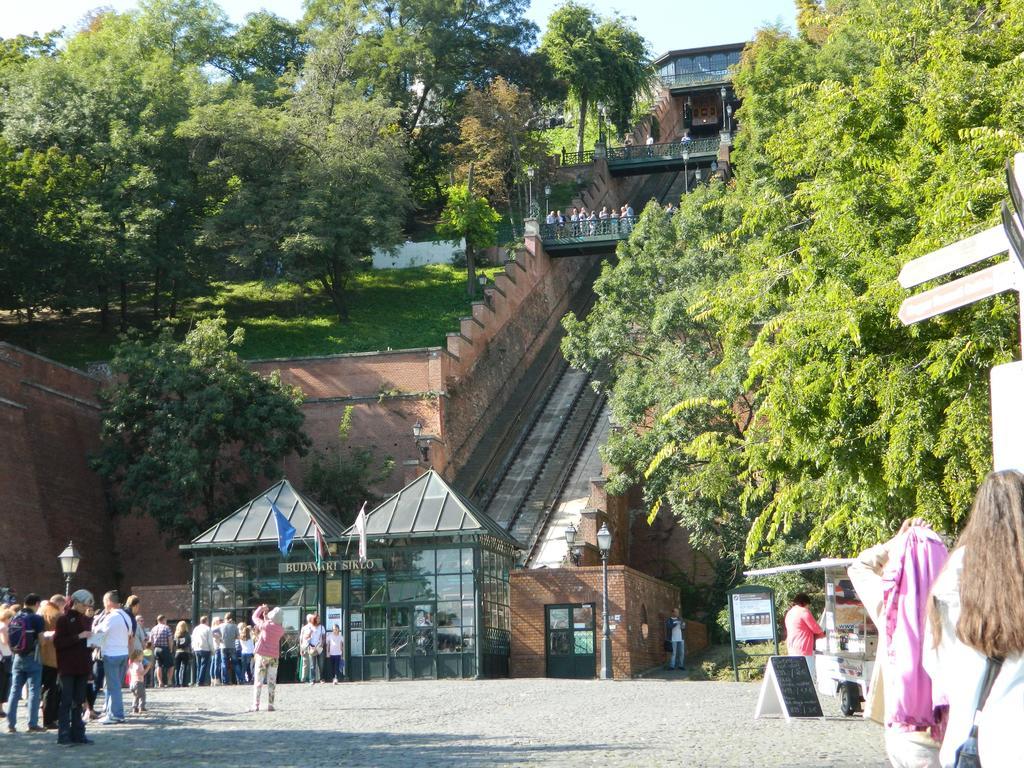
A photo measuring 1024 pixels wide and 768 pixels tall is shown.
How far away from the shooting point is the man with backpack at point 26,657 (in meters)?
14.5

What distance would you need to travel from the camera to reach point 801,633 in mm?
16969

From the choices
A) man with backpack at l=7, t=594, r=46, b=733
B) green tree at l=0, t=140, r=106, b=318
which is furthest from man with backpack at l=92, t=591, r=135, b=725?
green tree at l=0, t=140, r=106, b=318

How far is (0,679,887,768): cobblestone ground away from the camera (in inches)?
461

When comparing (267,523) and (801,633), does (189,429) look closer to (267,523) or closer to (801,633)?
(267,523)

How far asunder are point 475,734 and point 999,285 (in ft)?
28.5

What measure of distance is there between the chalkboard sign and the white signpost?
8368 millimetres

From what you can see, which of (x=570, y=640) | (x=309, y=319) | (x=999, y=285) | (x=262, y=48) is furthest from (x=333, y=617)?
(x=262, y=48)

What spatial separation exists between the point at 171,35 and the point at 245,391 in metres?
33.8

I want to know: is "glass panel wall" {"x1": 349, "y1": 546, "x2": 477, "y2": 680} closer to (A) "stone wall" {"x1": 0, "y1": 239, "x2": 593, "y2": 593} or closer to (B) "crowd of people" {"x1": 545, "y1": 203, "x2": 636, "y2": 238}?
(A) "stone wall" {"x1": 0, "y1": 239, "x2": 593, "y2": 593}

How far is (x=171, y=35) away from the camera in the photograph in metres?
64.5

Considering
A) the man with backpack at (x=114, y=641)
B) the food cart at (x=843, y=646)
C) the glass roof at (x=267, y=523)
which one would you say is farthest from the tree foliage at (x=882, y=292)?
the glass roof at (x=267, y=523)

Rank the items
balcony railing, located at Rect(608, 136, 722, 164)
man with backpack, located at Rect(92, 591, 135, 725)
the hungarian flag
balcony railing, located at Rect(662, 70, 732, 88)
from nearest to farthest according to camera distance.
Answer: man with backpack, located at Rect(92, 591, 135, 725) → the hungarian flag → balcony railing, located at Rect(608, 136, 722, 164) → balcony railing, located at Rect(662, 70, 732, 88)

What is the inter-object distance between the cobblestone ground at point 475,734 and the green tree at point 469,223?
1325 inches

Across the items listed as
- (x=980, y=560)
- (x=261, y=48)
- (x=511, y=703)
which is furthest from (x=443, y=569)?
(x=261, y=48)
